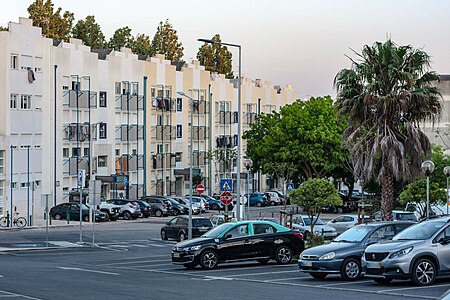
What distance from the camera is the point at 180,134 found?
95.0m

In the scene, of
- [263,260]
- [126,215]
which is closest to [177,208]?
[126,215]

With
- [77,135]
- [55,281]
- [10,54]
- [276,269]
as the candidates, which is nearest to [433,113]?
[276,269]

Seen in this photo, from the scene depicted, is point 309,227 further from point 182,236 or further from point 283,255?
point 283,255

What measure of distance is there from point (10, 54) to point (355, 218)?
28.6 meters

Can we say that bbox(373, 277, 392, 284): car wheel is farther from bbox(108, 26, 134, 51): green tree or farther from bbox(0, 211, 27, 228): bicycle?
bbox(108, 26, 134, 51): green tree

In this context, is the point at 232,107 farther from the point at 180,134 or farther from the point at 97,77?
the point at 97,77

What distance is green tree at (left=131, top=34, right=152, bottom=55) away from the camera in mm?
118250

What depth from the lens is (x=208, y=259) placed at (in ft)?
101

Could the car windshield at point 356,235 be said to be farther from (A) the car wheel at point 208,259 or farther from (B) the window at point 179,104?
(B) the window at point 179,104

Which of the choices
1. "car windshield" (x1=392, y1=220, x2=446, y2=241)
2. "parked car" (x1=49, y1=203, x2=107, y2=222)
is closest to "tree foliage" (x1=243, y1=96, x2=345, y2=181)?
"parked car" (x1=49, y1=203, x2=107, y2=222)

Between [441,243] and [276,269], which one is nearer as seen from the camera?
[441,243]

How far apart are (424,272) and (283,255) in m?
9.27

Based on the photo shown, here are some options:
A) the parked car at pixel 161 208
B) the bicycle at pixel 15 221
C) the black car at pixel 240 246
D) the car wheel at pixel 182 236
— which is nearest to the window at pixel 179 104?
the parked car at pixel 161 208

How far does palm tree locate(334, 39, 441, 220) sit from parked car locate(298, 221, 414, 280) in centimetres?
1174
